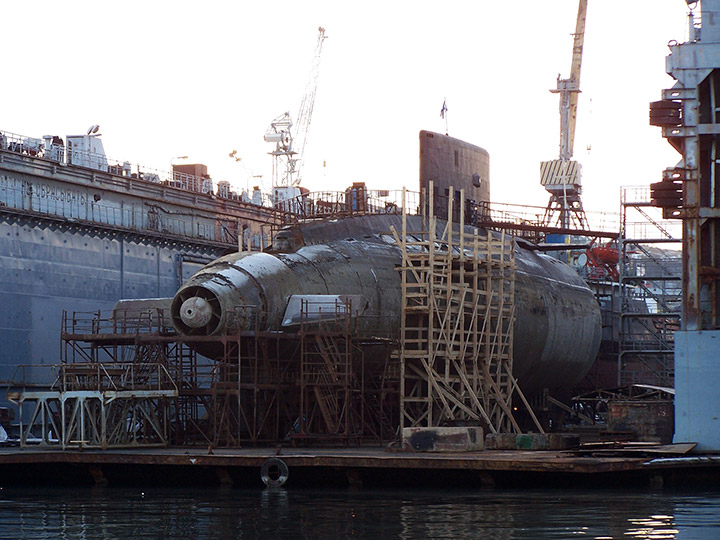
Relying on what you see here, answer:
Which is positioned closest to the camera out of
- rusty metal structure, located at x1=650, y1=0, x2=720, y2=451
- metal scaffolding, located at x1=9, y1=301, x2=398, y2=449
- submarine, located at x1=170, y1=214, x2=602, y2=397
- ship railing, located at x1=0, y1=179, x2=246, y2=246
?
rusty metal structure, located at x1=650, y1=0, x2=720, y2=451

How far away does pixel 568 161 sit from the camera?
118062 millimetres

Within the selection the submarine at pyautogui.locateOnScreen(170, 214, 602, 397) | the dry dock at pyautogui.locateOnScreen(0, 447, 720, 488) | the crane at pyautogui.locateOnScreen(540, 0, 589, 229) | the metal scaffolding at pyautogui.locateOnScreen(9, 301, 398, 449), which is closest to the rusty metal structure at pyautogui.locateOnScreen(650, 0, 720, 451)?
the dry dock at pyautogui.locateOnScreen(0, 447, 720, 488)

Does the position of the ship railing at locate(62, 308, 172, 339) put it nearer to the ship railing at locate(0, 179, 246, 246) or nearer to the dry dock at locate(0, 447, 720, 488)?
the ship railing at locate(0, 179, 246, 246)

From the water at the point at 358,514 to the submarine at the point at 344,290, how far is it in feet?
27.2

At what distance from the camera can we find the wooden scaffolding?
43.3m

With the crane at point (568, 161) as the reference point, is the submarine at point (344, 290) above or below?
below

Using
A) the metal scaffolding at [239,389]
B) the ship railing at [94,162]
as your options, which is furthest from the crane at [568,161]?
the metal scaffolding at [239,389]

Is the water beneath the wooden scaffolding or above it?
beneath

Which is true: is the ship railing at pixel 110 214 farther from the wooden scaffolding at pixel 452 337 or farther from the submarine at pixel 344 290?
the wooden scaffolding at pixel 452 337

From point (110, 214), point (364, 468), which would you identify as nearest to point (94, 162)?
point (110, 214)

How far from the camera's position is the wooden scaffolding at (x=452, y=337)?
43.3 m

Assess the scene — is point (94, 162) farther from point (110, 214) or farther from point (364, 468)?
point (364, 468)

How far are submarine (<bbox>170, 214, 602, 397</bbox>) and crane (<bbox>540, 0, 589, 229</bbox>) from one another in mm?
55939

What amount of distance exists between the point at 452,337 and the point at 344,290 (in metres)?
4.19
